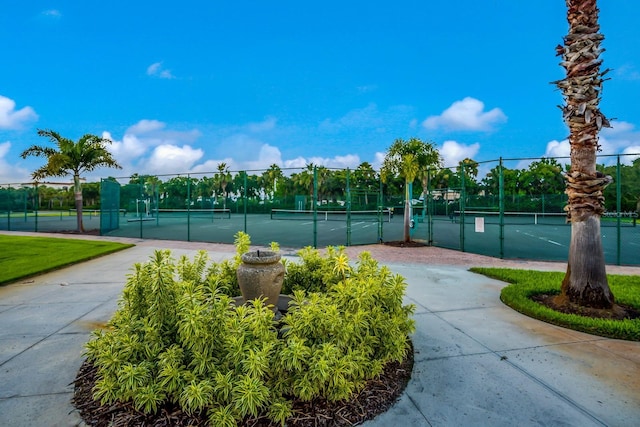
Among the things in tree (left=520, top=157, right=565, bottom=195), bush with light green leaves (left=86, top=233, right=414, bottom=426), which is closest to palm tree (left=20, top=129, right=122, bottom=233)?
bush with light green leaves (left=86, top=233, right=414, bottom=426)

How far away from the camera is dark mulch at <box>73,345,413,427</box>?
229cm

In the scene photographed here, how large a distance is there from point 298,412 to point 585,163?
5.09m

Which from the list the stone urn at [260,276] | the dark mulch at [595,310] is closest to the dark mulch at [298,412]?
the stone urn at [260,276]

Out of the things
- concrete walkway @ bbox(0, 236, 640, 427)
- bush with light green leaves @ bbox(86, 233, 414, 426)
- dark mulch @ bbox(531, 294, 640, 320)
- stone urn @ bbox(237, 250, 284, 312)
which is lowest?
concrete walkway @ bbox(0, 236, 640, 427)

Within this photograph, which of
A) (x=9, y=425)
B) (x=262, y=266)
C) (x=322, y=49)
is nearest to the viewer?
(x=9, y=425)

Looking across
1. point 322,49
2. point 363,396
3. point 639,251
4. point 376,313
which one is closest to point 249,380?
point 363,396

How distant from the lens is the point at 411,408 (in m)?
2.53

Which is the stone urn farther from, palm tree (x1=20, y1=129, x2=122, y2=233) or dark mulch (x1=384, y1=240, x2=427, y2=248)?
palm tree (x1=20, y1=129, x2=122, y2=233)

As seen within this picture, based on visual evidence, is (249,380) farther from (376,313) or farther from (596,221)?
(596,221)

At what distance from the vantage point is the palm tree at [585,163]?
4.60 m

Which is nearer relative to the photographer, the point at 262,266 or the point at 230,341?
the point at 230,341

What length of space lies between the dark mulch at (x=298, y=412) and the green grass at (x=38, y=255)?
5.75 m

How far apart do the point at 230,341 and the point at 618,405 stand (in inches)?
119

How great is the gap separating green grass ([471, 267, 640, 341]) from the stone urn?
362 centimetres
